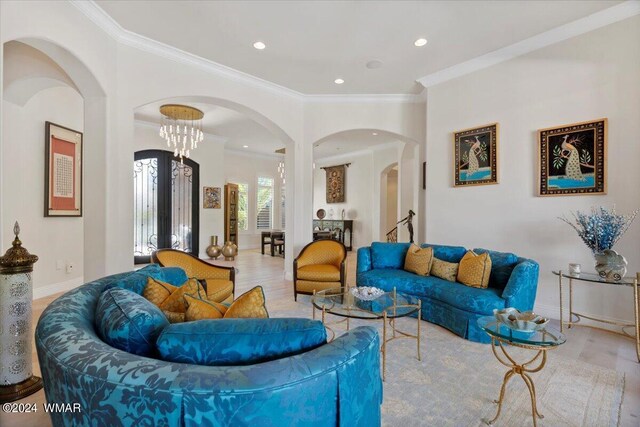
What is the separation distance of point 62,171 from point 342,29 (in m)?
4.48

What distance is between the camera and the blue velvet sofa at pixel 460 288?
2.90 m

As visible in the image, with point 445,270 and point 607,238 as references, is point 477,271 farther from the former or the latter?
point 607,238

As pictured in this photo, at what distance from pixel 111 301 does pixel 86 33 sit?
9.80 ft

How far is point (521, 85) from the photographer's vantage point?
3.76m

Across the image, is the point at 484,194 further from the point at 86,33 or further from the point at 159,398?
the point at 86,33

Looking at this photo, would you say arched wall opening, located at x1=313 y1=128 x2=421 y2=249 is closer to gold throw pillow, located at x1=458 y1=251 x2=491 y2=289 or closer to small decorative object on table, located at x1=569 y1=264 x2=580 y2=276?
gold throw pillow, located at x1=458 y1=251 x2=491 y2=289

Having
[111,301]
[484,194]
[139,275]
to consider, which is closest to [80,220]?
[139,275]

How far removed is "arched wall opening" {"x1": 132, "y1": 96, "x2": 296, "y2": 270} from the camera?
16.4 ft

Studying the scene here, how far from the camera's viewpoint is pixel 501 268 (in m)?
3.26

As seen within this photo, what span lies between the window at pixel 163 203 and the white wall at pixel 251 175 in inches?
68.1

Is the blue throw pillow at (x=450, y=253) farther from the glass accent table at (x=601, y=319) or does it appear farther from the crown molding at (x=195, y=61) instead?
the crown molding at (x=195, y=61)

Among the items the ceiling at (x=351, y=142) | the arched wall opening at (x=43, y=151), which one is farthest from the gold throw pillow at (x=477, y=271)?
the ceiling at (x=351, y=142)

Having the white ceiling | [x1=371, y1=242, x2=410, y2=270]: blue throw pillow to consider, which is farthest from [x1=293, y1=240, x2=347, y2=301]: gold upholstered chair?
the white ceiling

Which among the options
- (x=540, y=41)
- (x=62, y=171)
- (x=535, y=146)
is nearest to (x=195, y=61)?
(x=62, y=171)
